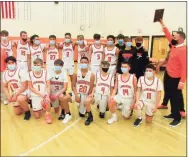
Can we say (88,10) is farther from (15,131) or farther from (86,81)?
(15,131)

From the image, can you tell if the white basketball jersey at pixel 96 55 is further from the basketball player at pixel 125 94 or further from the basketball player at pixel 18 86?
the basketball player at pixel 18 86

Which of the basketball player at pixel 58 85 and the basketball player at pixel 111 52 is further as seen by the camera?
the basketball player at pixel 111 52

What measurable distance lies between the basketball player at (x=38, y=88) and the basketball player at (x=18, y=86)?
0.35 feet

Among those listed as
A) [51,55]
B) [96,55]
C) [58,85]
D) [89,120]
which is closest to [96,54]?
[96,55]

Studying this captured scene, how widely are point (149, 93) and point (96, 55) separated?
165 centimetres

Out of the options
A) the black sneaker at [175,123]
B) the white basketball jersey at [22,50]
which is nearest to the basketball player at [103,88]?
the black sneaker at [175,123]

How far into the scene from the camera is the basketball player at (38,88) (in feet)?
11.4

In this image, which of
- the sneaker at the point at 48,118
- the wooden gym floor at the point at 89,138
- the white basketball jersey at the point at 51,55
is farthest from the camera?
the white basketball jersey at the point at 51,55

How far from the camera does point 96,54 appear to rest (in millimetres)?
4727

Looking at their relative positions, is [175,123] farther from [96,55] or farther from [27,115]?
[27,115]

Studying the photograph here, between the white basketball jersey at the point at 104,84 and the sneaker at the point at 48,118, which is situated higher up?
the white basketball jersey at the point at 104,84

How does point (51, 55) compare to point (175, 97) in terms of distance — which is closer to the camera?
point (175, 97)

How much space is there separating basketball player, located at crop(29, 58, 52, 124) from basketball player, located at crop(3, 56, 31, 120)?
0.11 meters

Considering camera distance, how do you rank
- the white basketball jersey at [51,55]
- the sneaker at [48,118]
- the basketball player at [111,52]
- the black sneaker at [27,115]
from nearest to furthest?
the sneaker at [48,118] → the black sneaker at [27,115] → the basketball player at [111,52] → the white basketball jersey at [51,55]
